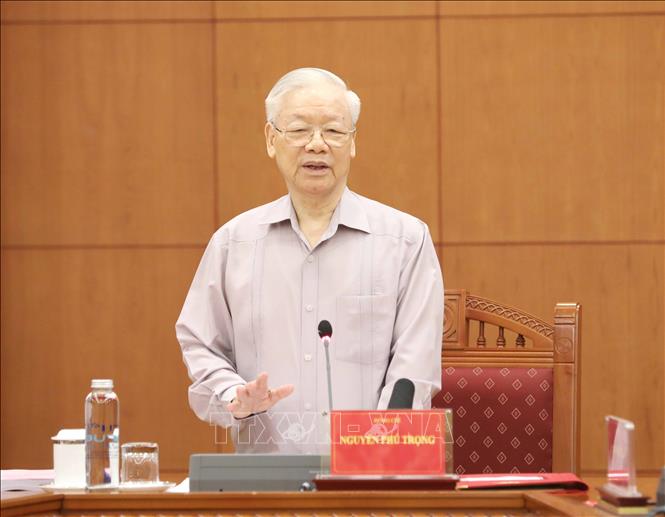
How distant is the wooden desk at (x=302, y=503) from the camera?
6.48 feet

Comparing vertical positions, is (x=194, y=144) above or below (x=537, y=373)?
above

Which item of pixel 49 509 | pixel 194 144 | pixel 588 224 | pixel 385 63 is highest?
pixel 385 63

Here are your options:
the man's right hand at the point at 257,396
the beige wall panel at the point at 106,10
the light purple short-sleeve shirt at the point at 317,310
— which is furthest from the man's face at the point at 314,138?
the beige wall panel at the point at 106,10

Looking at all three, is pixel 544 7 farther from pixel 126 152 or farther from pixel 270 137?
pixel 270 137

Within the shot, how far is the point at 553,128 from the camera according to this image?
493 cm

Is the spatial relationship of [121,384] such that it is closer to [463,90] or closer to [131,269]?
[131,269]

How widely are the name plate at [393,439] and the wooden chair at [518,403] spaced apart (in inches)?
41.6

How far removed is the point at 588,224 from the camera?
4918 millimetres

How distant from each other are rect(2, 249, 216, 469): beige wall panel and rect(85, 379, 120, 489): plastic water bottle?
8.76 ft

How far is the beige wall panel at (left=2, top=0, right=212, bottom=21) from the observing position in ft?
16.6

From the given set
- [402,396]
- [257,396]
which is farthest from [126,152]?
[402,396]

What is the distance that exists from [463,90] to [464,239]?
0.64 metres

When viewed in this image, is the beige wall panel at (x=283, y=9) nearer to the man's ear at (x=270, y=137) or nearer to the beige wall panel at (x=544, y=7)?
the beige wall panel at (x=544, y=7)

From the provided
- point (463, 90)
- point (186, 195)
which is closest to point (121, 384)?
point (186, 195)
